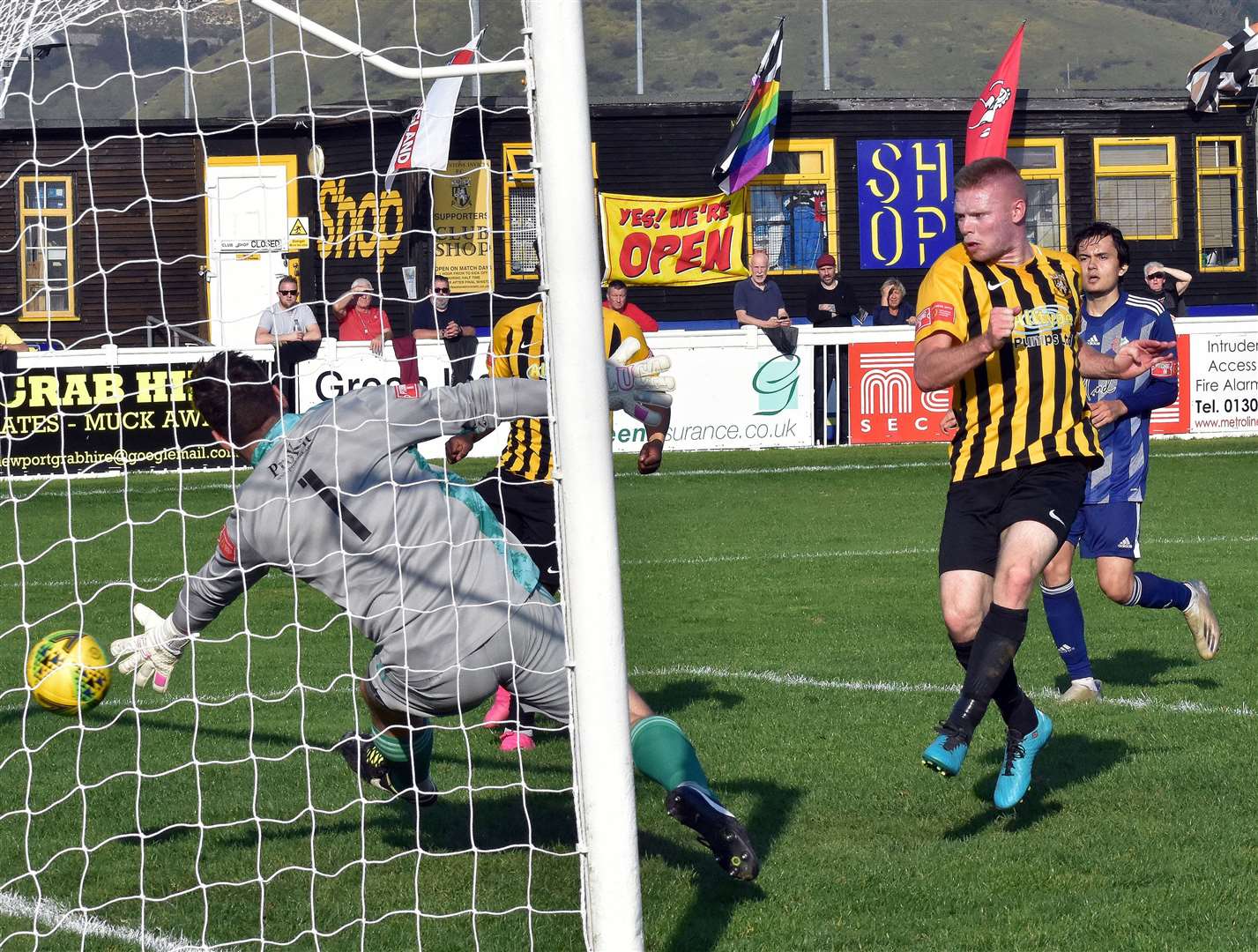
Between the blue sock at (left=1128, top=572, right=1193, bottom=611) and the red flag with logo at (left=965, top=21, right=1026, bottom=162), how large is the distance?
804 inches

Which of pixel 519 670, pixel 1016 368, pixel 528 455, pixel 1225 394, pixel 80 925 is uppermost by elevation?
pixel 1016 368

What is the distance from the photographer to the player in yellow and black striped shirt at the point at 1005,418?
17.5 feet

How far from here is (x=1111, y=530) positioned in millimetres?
7512

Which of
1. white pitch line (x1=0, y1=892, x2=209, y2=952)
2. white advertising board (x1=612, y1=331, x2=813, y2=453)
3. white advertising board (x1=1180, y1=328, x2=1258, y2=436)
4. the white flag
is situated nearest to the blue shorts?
white pitch line (x1=0, y1=892, x2=209, y2=952)

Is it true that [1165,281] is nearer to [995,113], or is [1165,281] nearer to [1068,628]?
[995,113]

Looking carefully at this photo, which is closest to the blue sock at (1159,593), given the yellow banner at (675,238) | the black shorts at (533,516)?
the black shorts at (533,516)

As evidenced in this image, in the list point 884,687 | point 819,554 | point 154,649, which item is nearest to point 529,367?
point 884,687

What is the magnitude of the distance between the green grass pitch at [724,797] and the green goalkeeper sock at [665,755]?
0.30m

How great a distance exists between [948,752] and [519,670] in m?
1.32

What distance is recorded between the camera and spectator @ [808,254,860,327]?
70.9 feet

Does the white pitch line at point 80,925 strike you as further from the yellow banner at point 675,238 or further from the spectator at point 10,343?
the yellow banner at point 675,238

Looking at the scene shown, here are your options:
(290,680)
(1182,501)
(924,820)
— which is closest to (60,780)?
(290,680)

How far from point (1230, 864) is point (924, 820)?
3.25ft

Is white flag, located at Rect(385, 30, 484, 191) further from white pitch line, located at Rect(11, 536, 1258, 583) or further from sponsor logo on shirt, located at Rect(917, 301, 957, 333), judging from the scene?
sponsor logo on shirt, located at Rect(917, 301, 957, 333)
